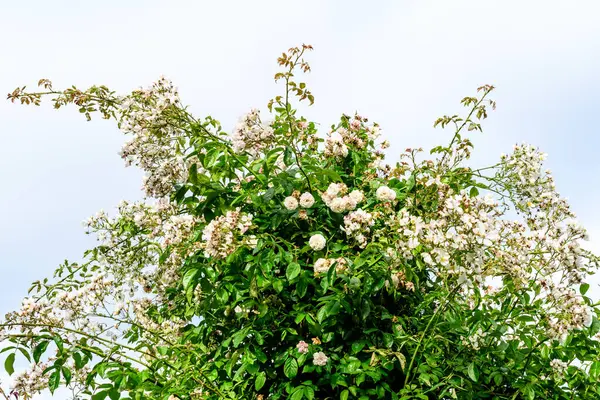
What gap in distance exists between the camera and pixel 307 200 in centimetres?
360

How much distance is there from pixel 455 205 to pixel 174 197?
1618mm

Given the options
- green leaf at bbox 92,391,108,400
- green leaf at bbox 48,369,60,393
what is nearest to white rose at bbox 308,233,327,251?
green leaf at bbox 92,391,108,400

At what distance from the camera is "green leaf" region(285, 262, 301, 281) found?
3.40m

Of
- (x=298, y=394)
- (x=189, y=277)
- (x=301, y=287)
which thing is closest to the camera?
(x=298, y=394)

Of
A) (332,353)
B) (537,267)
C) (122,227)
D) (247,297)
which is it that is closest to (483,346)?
(537,267)

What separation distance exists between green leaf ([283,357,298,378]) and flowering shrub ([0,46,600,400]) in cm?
7

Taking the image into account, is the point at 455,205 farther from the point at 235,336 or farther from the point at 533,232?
the point at 235,336

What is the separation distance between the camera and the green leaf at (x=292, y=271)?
3.40m

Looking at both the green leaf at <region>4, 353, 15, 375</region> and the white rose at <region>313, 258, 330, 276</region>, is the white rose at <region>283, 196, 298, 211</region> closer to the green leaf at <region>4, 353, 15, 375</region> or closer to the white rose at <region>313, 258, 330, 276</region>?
the white rose at <region>313, 258, 330, 276</region>

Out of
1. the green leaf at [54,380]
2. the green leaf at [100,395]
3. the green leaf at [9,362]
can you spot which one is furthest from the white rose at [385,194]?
the green leaf at [9,362]

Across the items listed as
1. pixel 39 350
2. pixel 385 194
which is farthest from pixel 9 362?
pixel 385 194

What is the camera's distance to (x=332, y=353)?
3.56 metres

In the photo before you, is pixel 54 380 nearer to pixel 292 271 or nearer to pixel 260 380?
pixel 260 380

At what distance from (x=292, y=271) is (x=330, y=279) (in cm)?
21
